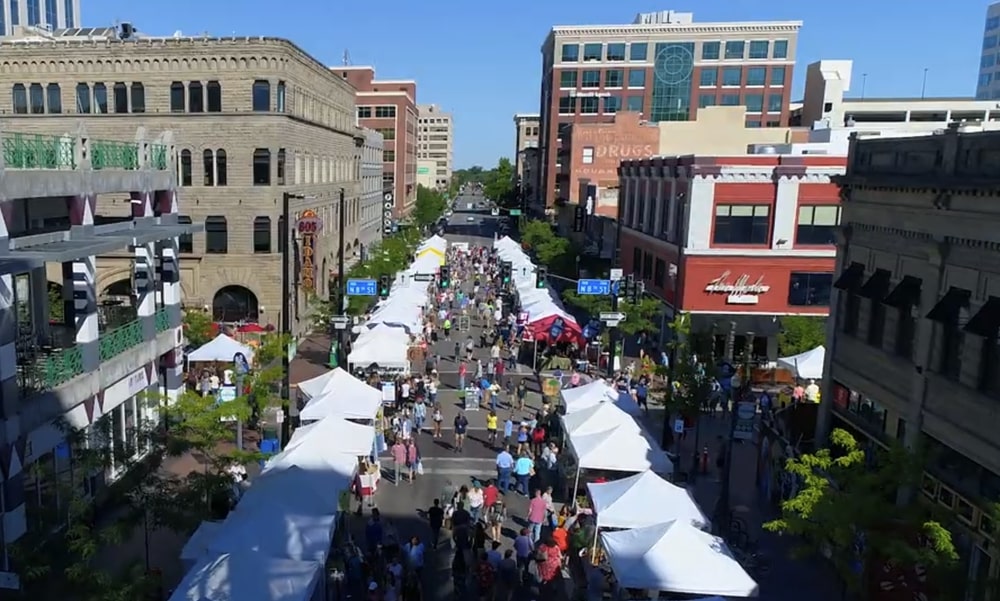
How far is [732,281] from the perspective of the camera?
3478 centimetres

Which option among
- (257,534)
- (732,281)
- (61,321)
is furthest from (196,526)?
(732,281)

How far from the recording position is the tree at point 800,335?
3042cm

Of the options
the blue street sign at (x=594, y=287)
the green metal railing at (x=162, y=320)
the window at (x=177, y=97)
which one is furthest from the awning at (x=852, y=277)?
the window at (x=177, y=97)

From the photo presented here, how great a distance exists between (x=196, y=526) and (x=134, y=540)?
4.57 meters

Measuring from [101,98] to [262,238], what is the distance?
9.57 metres

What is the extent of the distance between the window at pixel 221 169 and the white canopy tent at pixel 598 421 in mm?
22879

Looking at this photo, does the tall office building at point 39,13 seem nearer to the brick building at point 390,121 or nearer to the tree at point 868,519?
the brick building at point 390,121

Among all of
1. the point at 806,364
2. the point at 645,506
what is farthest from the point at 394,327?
the point at 645,506

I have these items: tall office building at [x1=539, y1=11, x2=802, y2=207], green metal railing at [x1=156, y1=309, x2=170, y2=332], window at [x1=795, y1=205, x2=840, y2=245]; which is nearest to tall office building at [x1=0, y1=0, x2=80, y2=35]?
tall office building at [x1=539, y1=11, x2=802, y2=207]

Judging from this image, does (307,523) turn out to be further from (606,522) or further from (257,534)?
(606,522)

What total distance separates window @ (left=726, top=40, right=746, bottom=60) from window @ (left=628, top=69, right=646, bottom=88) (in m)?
9.43

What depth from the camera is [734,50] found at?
90062 mm

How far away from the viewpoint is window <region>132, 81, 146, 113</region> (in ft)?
120

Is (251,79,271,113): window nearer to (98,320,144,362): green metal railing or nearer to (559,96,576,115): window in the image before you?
(98,320,144,362): green metal railing
